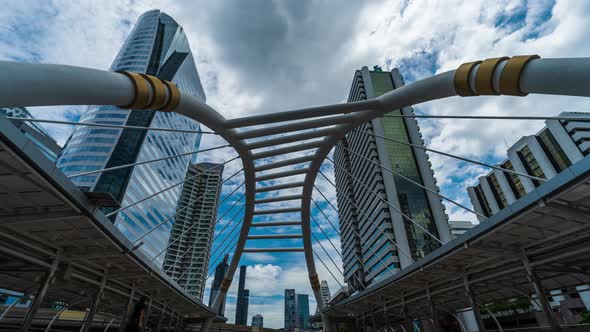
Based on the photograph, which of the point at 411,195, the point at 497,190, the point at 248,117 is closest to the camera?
the point at 248,117

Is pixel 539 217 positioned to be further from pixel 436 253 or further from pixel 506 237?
pixel 436 253

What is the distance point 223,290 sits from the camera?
2738cm

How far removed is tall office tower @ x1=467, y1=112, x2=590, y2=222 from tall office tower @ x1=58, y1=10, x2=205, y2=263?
83.5m

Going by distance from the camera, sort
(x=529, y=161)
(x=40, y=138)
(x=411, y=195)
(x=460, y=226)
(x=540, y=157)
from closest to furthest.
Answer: (x=540, y=157), (x=529, y=161), (x=411, y=195), (x=40, y=138), (x=460, y=226)

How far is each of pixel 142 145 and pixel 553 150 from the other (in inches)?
3865

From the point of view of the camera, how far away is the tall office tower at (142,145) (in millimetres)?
68562

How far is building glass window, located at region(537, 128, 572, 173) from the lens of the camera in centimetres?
6122

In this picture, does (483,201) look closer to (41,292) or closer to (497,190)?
(497,190)

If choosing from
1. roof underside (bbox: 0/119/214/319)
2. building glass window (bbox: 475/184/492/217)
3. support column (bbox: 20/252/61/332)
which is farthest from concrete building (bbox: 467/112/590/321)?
support column (bbox: 20/252/61/332)

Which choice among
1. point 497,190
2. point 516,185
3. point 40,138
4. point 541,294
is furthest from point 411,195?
point 40,138

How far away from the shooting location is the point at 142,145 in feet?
256

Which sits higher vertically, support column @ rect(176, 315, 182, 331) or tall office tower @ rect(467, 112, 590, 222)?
tall office tower @ rect(467, 112, 590, 222)

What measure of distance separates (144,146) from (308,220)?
7048 centimetres

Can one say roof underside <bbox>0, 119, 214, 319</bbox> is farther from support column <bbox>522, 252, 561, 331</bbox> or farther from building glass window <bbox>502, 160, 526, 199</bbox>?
building glass window <bbox>502, 160, 526, 199</bbox>
